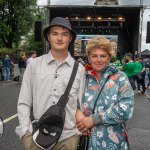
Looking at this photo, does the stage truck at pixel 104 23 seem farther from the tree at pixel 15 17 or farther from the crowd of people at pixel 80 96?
the tree at pixel 15 17

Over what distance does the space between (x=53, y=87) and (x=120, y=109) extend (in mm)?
504

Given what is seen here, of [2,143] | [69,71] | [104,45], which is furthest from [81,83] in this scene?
[2,143]

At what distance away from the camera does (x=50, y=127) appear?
2658 millimetres

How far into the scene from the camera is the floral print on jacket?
2.70 metres

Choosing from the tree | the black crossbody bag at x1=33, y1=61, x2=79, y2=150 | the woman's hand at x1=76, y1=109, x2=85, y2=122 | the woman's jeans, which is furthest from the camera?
the tree

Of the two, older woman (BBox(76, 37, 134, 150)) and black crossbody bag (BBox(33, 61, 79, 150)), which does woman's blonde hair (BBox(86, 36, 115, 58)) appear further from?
black crossbody bag (BBox(33, 61, 79, 150))

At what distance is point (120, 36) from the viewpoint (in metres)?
25.0

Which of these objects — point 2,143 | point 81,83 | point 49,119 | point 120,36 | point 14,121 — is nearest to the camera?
point 49,119

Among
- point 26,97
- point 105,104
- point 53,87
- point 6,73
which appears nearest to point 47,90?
point 53,87

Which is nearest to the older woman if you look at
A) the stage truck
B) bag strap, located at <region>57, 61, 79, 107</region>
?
bag strap, located at <region>57, 61, 79, 107</region>

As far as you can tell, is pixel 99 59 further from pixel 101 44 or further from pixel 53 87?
pixel 53 87

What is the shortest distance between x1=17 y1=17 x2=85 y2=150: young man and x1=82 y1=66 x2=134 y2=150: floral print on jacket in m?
0.10

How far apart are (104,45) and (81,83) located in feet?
1.07

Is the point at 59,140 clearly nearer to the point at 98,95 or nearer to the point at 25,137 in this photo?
the point at 25,137
